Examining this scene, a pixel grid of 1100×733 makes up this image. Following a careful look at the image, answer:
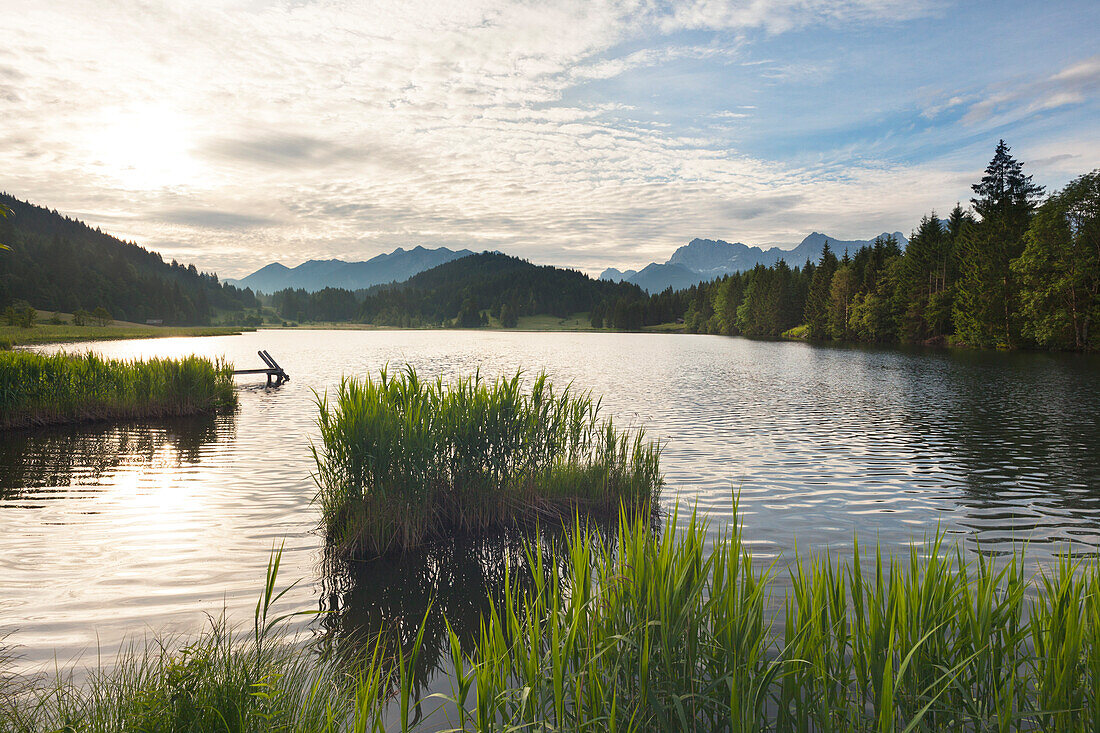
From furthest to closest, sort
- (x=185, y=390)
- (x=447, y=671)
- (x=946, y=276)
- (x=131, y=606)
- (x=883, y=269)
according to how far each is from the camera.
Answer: (x=883, y=269), (x=946, y=276), (x=185, y=390), (x=131, y=606), (x=447, y=671)

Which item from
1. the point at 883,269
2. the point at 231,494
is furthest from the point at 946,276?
the point at 231,494

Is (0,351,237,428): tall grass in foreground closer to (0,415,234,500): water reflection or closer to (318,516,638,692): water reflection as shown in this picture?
(0,415,234,500): water reflection

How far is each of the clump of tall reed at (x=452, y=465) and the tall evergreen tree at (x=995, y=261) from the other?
80.7m

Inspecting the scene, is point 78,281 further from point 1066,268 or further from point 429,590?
point 1066,268

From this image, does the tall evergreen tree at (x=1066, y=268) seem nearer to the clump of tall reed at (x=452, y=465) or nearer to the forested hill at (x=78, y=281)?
the clump of tall reed at (x=452, y=465)

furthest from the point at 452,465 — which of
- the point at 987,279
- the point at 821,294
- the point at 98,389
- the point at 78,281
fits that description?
the point at 78,281

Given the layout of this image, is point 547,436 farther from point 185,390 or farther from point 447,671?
point 185,390

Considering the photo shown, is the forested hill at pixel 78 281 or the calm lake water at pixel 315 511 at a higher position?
the forested hill at pixel 78 281

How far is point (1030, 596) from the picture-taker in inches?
332

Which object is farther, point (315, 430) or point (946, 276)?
point (946, 276)

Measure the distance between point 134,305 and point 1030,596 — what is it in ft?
718

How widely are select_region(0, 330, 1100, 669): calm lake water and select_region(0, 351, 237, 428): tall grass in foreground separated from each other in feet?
4.12

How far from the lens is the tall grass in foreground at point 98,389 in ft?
72.4

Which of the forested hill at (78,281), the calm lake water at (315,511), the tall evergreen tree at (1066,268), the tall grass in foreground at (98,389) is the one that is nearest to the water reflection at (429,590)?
the calm lake water at (315,511)
